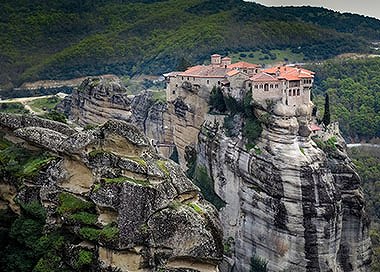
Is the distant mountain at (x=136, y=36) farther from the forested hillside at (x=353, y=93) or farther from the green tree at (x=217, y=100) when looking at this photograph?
the green tree at (x=217, y=100)

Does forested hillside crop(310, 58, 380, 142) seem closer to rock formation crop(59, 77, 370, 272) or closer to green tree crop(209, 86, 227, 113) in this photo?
Answer: green tree crop(209, 86, 227, 113)

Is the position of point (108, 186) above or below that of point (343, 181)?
above

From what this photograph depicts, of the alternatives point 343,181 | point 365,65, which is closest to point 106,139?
point 343,181

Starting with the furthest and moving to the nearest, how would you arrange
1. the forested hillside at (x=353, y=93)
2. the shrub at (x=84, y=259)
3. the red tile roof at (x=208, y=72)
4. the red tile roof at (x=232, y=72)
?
the forested hillside at (x=353, y=93)
the red tile roof at (x=208, y=72)
the red tile roof at (x=232, y=72)
the shrub at (x=84, y=259)

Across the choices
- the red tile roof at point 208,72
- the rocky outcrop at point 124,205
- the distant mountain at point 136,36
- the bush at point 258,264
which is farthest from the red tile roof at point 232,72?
the distant mountain at point 136,36

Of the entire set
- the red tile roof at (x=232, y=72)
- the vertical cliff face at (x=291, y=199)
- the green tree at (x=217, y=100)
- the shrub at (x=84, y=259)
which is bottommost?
the vertical cliff face at (x=291, y=199)

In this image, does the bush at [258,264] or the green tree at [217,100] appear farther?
the green tree at [217,100]

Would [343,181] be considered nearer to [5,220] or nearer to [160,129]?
[160,129]
